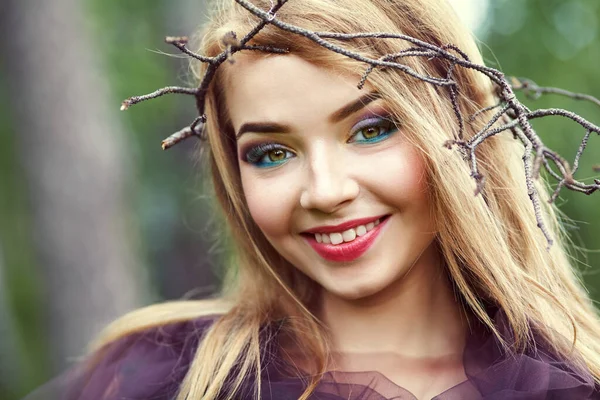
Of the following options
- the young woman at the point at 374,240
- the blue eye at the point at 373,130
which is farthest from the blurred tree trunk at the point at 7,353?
the blue eye at the point at 373,130

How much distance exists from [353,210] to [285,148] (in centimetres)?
24

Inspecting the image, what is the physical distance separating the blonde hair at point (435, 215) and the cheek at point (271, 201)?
0.79 ft

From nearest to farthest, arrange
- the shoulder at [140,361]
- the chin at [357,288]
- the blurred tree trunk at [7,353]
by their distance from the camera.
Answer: the chin at [357,288] < the shoulder at [140,361] < the blurred tree trunk at [7,353]

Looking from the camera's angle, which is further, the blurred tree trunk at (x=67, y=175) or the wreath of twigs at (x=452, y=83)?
the blurred tree trunk at (x=67, y=175)

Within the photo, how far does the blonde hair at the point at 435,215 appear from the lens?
1.76 meters

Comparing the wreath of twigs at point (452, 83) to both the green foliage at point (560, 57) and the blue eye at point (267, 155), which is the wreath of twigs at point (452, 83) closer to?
the blue eye at point (267, 155)

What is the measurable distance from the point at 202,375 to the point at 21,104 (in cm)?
318

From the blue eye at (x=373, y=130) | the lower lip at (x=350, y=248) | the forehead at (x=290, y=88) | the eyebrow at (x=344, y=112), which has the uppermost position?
the forehead at (x=290, y=88)

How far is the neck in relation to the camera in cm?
194

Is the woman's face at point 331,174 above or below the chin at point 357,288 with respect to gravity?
above

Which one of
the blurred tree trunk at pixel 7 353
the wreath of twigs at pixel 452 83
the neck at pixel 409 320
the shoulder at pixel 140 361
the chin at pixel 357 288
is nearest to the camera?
the wreath of twigs at pixel 452 83

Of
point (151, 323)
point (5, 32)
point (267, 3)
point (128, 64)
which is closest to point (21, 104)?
point (5, 32)

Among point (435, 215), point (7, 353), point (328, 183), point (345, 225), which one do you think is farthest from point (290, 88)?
point (7, 353)

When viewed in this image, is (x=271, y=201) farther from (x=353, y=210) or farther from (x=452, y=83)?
(x=452, y=83)
